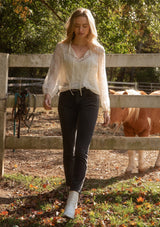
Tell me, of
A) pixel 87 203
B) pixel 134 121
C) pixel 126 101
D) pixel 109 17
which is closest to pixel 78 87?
pixel 126 101

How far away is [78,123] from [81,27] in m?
0.92

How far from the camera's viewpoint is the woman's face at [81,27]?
9.93ft

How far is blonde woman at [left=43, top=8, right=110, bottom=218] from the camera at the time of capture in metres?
3.00

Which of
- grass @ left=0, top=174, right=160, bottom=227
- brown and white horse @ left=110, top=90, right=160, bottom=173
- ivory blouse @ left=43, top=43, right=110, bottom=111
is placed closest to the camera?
grass @ left=0, top=174, right=160, bottom=227

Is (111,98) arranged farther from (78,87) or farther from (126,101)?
(78,87)

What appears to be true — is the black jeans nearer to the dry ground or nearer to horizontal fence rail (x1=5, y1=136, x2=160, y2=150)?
horizontal fence rail (x1=5, y1=136, x2=160, y2=150)

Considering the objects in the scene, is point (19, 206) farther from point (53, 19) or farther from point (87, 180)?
point (53, 19)

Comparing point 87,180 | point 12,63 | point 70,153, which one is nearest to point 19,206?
point 70,153

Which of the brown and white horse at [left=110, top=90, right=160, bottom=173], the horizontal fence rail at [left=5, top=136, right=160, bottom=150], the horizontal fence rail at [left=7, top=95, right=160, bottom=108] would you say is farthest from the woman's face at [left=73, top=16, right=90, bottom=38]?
the brown and white horse at [left=110, top=90, right=160, bottom=173]

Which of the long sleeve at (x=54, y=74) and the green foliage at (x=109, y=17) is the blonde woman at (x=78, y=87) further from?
the green foliage at (x=109, y=17)

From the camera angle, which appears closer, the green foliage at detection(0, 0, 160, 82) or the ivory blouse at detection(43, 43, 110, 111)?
→ the ivory blouse at detection(43, 43, 110, 111)

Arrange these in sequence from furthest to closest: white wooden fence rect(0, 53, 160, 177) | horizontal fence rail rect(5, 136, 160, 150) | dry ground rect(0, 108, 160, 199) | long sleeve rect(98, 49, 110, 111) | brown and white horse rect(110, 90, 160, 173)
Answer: brown and white horse rect(110, 90, 160, 173)
dry ground rect(0, 108, 160, 199)
horizontal fence rail rect(5, 136, 160, 150)
white wooden fence rect(0, 53, 160, 177)
long sleeve rect(98, 49, 110, 111)

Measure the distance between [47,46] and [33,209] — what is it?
1333 cm

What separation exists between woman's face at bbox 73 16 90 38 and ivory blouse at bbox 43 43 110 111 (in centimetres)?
15
